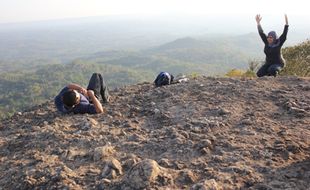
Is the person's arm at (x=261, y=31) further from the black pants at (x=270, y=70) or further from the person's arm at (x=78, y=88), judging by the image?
the person's arm at (x=78, y=88)

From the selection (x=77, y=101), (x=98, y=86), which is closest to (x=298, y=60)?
(x=98, y=86)

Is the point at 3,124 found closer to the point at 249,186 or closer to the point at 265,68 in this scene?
the point at 249,186

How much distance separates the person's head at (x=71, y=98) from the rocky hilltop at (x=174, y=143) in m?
0.31

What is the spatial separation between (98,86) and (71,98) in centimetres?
139

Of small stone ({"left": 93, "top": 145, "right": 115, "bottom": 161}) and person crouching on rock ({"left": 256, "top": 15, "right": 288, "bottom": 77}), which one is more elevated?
person crouching on rock ({"left": 256, "top": 15, "right": 288, "bottom": 77})

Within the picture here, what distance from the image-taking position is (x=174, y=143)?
579cm

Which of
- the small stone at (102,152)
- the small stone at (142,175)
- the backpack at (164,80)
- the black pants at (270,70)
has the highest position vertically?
the black pants at (270,70)

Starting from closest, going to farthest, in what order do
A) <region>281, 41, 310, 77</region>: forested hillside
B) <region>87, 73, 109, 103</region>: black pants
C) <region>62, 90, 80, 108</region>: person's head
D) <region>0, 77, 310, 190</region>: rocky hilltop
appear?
<region>0, 77, 310, 190</region>: rocky hilltop
<region>62, 90, 80, 108</region>: person's head
<region>87, 73, 109, 103</region>: black pants
<region>281, 41, 310, 77</region>: forested hillside

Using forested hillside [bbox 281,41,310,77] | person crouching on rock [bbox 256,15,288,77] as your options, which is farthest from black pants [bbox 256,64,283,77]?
forested hillside [bbox 281,41,310,77]

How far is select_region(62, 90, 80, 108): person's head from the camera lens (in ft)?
25.6

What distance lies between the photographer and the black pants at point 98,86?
907 cm

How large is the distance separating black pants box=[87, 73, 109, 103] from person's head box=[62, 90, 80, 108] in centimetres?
113

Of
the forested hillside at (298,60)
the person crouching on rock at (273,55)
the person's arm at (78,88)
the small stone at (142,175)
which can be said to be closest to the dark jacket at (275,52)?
the person crouching on rock at (273,55)

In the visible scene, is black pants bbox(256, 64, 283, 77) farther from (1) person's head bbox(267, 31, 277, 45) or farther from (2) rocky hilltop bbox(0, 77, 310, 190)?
(2) rocky hilltop bbox(0, 77, 310, 190)
